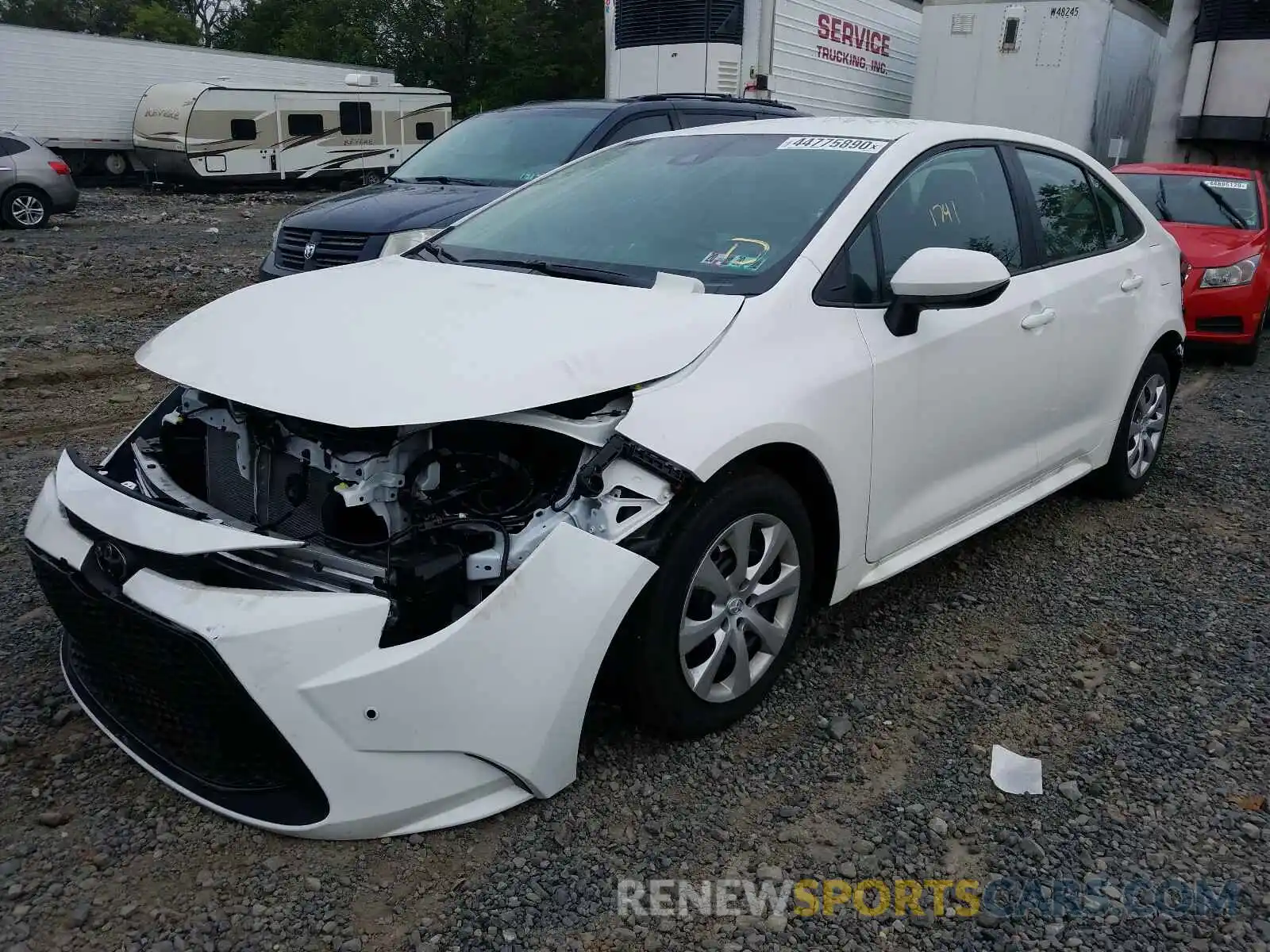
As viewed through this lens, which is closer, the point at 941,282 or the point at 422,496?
the point at 422,496

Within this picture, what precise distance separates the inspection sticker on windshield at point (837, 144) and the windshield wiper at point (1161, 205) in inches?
241

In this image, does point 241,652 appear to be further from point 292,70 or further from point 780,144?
point 292,70

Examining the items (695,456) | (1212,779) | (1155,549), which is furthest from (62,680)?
(1155,549)

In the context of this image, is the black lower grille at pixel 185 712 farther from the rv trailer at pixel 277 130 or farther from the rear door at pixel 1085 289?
the rv trailer at pixel 277 130

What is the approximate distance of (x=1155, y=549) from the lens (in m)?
4.33

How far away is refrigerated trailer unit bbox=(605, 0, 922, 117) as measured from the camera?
12.1 m

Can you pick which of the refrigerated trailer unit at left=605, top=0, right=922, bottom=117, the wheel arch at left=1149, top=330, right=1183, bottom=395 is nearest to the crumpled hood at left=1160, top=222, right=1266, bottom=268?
the wheel arch at left=1149, top=330, right=1183, bottom=395

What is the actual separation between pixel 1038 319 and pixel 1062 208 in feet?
2.36

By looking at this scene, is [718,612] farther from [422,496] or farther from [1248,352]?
[1248,352]

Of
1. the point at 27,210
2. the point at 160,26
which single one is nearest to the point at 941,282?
the point at 27,210

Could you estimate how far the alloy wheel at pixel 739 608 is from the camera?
2.71 metres

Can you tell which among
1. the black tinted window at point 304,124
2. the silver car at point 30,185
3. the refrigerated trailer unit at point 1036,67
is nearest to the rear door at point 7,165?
the silver car at point 30,185

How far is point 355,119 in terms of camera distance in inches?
933

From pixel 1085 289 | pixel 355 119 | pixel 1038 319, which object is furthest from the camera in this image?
pixel 355 119
